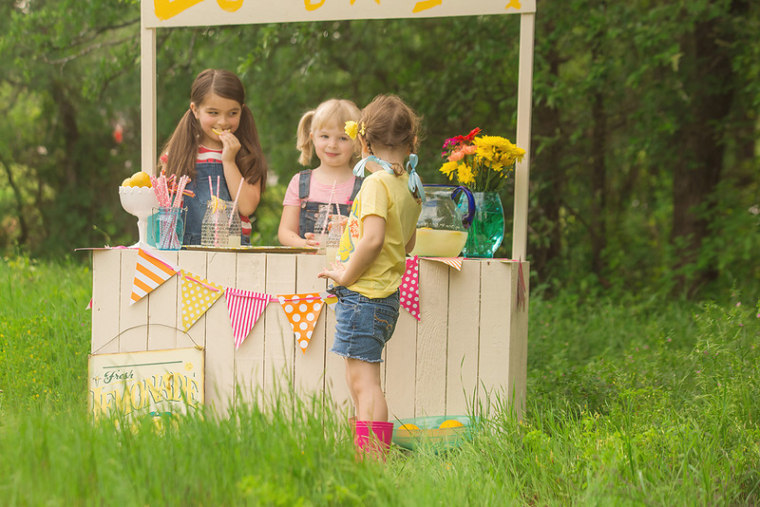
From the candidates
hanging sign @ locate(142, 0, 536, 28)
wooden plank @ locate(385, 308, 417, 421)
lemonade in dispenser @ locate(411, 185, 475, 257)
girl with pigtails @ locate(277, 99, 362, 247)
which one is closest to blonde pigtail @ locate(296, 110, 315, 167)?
girl with pigtails @ locate(277, 99, 362, 247)

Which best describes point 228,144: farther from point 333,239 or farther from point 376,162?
point 376,162

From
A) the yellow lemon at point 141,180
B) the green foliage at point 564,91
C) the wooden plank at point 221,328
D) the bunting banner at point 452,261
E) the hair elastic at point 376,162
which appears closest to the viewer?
the hair elastic at point 376,162

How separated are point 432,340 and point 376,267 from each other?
51cm

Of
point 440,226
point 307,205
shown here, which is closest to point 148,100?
point 307,205

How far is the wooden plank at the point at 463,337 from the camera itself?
3.15m

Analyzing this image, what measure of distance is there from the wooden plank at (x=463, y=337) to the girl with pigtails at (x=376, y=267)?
338 mm

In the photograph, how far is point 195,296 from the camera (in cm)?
329

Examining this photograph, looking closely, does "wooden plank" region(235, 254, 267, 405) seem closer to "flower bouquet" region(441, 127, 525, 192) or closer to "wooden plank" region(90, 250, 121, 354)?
"wooden plank" region(90, 250, 121, 354)

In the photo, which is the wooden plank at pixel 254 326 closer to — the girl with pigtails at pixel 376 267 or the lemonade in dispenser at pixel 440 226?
the girl with pigtails at pixel 376 267

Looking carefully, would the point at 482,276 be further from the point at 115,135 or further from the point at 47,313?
the point at 115,135

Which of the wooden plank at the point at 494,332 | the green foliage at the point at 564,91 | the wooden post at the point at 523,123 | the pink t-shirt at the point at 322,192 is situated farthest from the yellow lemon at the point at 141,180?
the green foliage at the point at 564,91

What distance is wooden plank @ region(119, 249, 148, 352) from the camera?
11.0 feet

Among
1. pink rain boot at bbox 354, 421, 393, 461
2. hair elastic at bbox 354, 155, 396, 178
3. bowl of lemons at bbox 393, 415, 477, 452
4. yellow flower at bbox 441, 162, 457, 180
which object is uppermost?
yellow flower at bbox 441, 162, 457, 180

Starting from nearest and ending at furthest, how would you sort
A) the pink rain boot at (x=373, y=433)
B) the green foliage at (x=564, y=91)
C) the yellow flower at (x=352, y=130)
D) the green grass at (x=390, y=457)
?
the green grass at (x=390, y=457)
the pink rain boot at (x=373, y=433)
the yellow flower at (x=352, y=130)
the green foliage at (x=564, y=91)
